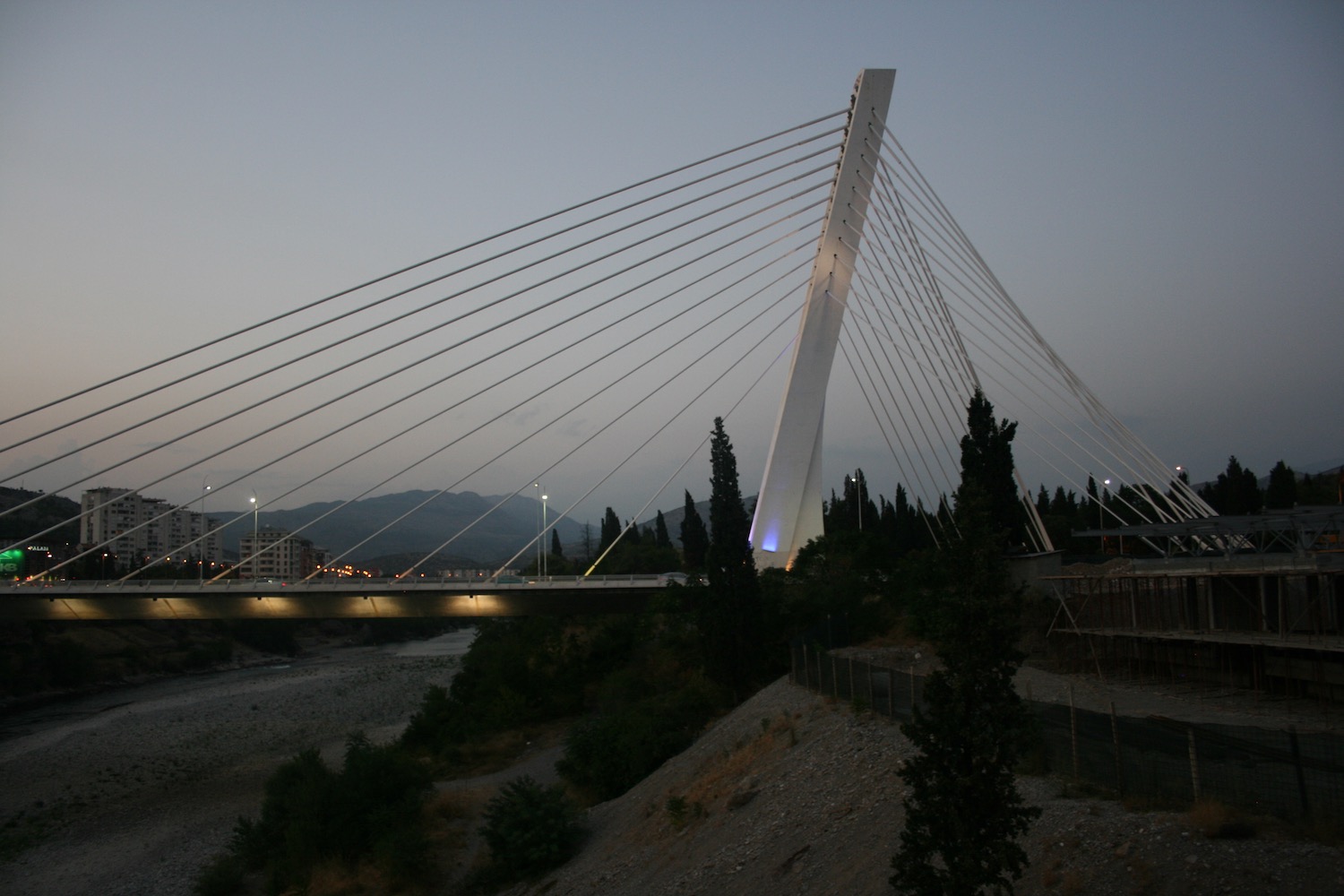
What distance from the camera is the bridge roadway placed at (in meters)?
34.4

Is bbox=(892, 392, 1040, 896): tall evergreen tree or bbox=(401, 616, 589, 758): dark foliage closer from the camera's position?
bbox=(892, 392, 1040, 896): tall evergreen tree

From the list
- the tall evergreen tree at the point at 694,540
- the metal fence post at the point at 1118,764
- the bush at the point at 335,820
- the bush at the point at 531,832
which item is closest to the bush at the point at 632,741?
the bush at the point at 531,832

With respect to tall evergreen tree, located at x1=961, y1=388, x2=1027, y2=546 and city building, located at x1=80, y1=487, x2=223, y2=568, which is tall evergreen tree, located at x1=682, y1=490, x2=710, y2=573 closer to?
tall evergreen tree, located at x1=961, y1=388, x2=1027, y2=546

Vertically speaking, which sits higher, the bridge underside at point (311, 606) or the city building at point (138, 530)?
the city building at point (138, 530)

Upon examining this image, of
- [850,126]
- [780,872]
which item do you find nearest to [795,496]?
[850,126]

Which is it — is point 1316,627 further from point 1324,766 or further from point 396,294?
point 396,294

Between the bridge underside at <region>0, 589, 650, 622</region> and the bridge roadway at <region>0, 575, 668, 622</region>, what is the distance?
3 cm

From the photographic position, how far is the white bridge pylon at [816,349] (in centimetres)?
2794

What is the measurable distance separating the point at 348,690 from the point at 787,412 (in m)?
36.1

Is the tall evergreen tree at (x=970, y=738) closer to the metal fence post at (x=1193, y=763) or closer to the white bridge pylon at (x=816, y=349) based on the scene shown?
the metal fence post at (x=1193, y=763)

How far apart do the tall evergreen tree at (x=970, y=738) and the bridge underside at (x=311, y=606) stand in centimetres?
2767

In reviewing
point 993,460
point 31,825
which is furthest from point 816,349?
point 31,825

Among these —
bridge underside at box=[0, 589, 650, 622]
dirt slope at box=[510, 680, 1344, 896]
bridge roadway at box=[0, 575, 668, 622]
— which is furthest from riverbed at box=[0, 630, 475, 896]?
dirt slope at box=[510, 680, 1344, 896]

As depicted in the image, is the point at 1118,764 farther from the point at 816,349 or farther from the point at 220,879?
the point at 220,879
